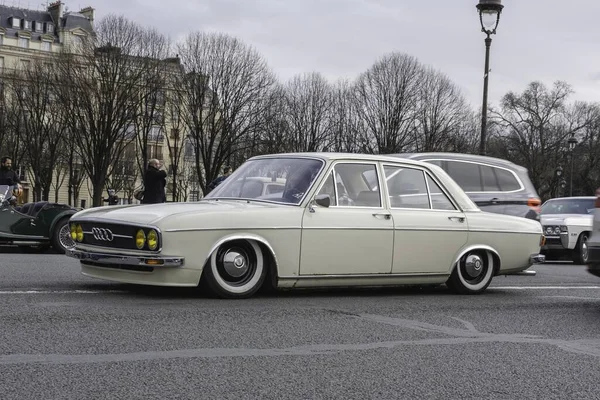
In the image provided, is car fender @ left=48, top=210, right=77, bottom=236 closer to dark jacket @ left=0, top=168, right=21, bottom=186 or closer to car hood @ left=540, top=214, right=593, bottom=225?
dark jacket @ left=0, top=168, right=21, bottom=186

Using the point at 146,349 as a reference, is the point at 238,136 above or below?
above

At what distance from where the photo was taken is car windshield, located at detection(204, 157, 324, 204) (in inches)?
332

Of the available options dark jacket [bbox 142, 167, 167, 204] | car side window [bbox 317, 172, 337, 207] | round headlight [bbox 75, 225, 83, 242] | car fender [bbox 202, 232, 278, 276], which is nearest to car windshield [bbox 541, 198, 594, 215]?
dark jacket [bbox 142, 167, 167, 204]

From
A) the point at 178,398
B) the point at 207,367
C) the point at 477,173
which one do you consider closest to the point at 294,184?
the point at 207,367

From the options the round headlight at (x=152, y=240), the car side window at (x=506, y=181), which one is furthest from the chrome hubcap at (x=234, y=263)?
the car side window at (x=506, y=181)

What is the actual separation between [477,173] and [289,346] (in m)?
8.72

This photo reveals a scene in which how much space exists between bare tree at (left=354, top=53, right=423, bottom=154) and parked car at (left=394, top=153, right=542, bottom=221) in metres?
48.6

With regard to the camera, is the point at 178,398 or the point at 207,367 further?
the point at 207,367

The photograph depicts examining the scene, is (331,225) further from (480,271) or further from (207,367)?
(207,367)

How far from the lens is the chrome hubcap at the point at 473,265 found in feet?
30.9

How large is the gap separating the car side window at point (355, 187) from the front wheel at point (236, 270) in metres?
1.08

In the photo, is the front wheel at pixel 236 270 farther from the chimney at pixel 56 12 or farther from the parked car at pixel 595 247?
the chimney at pixel 56 12

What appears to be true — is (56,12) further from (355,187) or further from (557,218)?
(355,187)

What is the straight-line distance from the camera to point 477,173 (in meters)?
13.8
